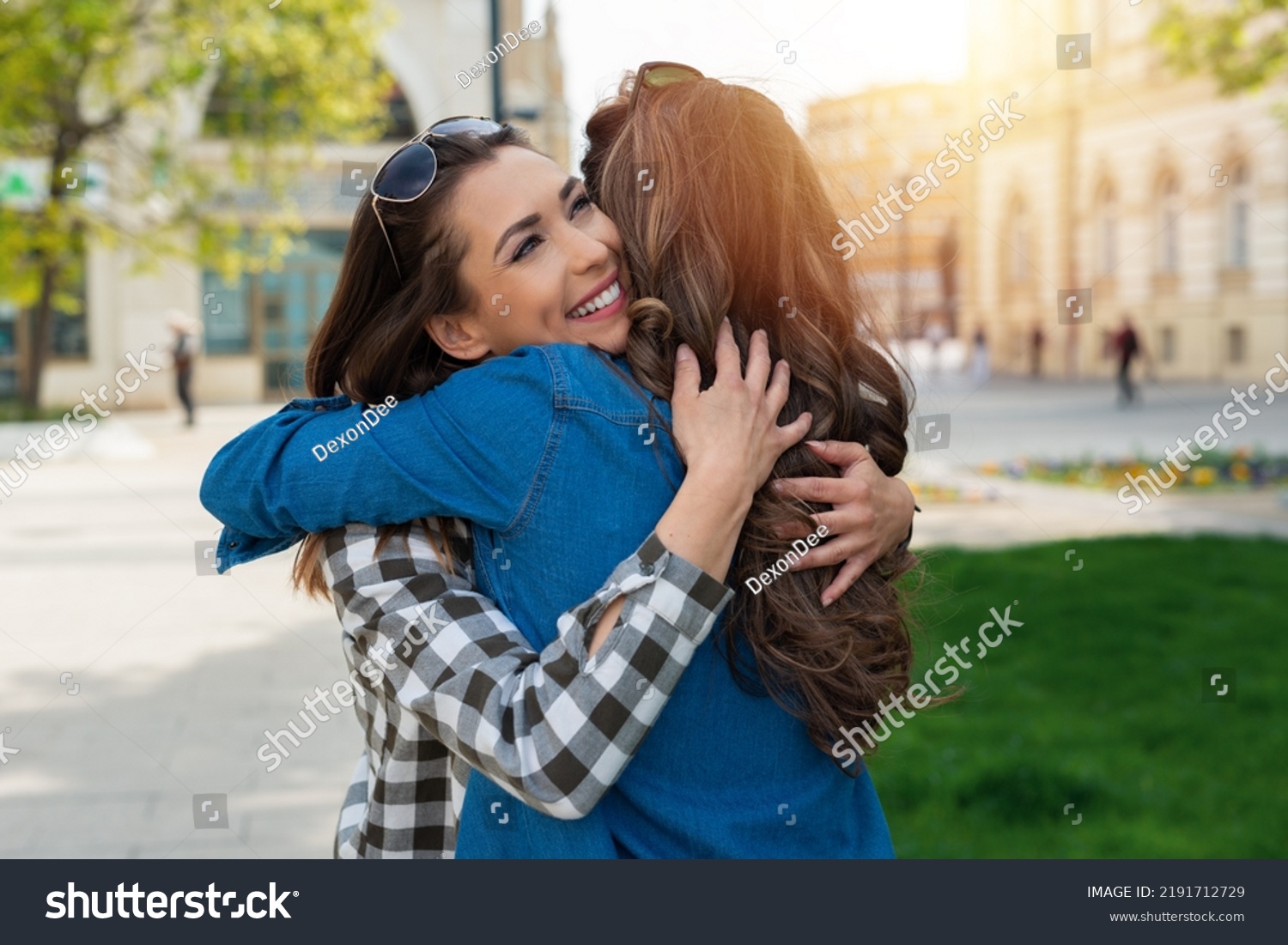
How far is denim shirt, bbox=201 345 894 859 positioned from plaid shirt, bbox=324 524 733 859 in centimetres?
5

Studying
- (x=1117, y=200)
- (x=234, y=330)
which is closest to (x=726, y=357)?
(x=234, y=330)

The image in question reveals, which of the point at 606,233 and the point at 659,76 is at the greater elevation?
the point at 659,76

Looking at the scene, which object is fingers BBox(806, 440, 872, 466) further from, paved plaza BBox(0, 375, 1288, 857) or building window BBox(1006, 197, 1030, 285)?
building window BBox(1006, 197, 1030, 285)

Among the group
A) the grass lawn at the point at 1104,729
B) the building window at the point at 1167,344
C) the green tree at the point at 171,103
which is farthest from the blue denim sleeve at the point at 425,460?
the building window at the point at 1167,344

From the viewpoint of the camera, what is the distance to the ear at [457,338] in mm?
1663

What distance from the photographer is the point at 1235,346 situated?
82.9ft

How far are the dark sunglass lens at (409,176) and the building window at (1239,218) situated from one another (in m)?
26.3

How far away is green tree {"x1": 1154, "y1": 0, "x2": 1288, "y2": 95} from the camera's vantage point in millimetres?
9312

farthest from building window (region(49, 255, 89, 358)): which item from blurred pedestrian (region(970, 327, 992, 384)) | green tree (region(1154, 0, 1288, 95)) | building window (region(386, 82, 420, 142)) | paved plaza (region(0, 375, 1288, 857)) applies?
green tree (region(1154, 0, 1288, 95))

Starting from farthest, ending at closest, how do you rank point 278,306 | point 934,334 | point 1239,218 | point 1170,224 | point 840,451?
point 934,334, point 1170,224, point 1239,218, point 278,306, point 840,451

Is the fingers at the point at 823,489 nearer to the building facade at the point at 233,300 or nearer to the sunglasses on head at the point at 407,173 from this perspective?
the sunglasses on head at the point at 407,173

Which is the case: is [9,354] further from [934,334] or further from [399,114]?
[934,334]

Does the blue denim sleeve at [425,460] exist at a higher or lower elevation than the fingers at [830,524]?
higher

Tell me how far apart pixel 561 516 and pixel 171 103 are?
17090 millimetres
